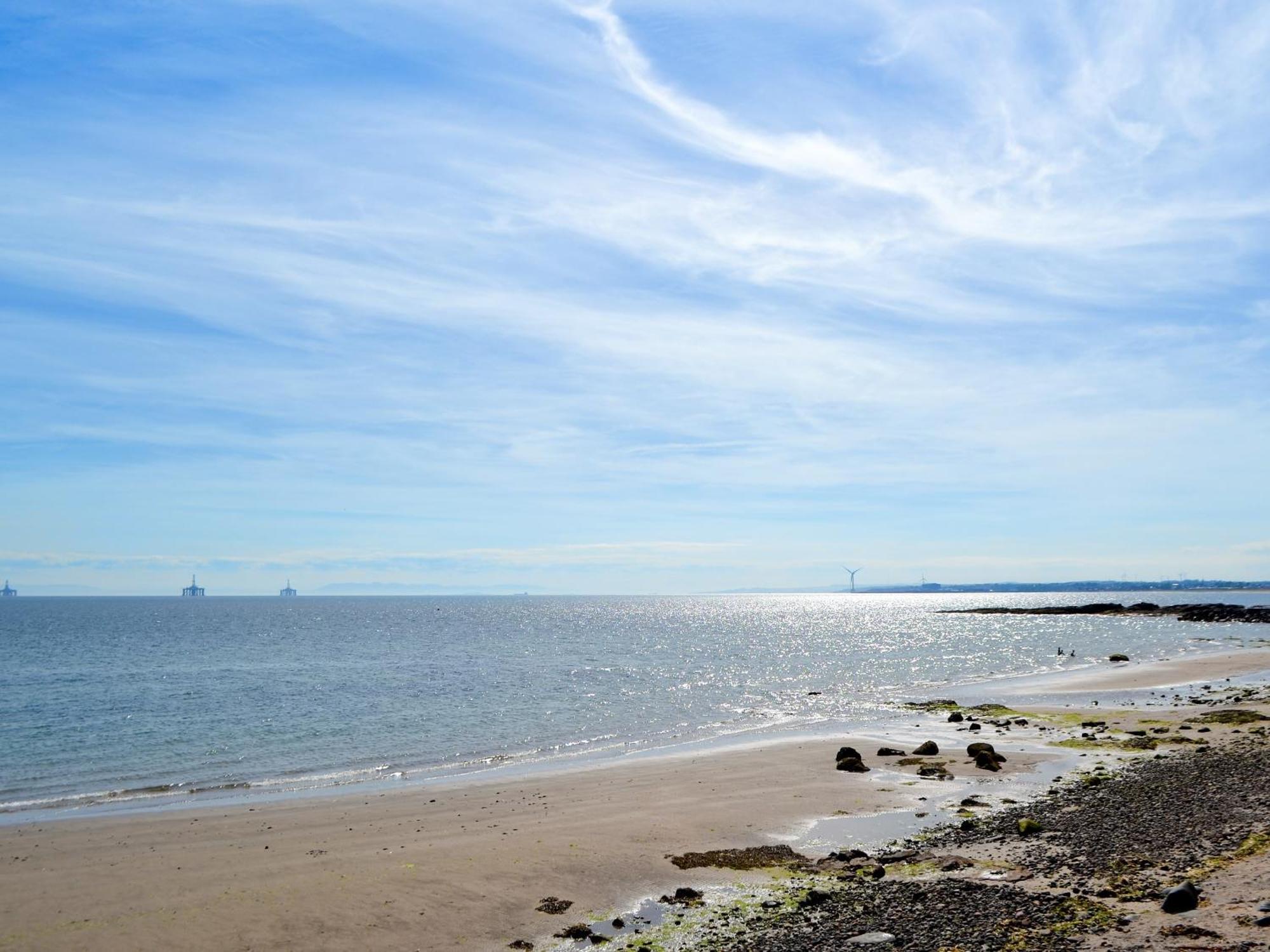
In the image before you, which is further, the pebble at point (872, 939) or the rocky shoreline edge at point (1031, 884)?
the pebble at point (872, 939)

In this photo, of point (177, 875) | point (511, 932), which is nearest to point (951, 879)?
point (511, 932)

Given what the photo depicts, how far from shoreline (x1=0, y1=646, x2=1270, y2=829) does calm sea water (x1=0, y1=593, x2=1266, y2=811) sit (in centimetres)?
38

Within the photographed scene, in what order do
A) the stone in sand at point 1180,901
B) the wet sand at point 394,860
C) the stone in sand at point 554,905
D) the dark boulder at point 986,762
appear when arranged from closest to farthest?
the stone in sand at point 1180,901
the wet sand at point 394,860
the stone in sand at point 554,905
the dark boulder at point 986,762

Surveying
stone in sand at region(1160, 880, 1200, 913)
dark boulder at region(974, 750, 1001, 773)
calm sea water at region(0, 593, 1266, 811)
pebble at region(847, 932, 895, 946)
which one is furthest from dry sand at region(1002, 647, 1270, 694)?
pebble at region(847, 932, 895, 946)

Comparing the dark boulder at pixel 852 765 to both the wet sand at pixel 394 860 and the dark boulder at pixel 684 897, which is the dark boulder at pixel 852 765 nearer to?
the wet sand at pixel 394 860

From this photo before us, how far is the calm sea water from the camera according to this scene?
3722 cm

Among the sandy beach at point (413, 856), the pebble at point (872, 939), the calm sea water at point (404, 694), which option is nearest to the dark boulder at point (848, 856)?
the sandy beach at point (413, 856)

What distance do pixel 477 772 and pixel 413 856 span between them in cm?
1342

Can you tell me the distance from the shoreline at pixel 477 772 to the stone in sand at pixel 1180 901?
23573mm

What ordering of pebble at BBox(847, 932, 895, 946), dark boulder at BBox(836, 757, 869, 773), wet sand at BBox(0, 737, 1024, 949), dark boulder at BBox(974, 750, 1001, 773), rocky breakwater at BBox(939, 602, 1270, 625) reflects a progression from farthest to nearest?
rocky breakwater at BBox(939, 602, 1270, 625)
dark boulder at BBox(836, 757, 869, 773)
dark boulder at BBox(974, 750, 1001, 773)
wet sand at BBox(0, 737, 1024, 949)
pebble at BBox(847, 932, 895, 946)

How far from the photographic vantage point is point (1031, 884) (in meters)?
16.8

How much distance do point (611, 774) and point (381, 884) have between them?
49.1ft

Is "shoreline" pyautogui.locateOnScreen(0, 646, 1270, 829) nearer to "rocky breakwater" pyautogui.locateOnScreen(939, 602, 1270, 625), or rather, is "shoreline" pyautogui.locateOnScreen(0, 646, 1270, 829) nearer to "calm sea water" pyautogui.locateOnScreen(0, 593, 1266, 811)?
"calm sea water" pyautogui.locateOnScreen(0, 593, 1266, 811)

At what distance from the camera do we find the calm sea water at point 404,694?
3722cm
